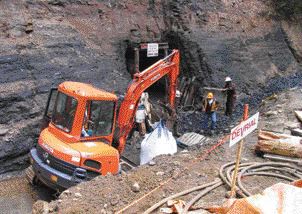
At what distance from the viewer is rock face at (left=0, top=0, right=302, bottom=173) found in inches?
410

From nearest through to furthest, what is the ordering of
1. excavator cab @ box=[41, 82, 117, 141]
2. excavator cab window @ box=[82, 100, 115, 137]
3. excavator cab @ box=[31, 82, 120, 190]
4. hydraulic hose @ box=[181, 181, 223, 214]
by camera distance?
hydraulic hose @ box=[181, 181, 223, 214] → excavator cab @ box=[31, 82, 120, 190] → excavator cab @ box=[41, 82, 117, 141] → excavator cab window @ box=[82, 100, 115, 137]

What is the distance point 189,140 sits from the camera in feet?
34.3

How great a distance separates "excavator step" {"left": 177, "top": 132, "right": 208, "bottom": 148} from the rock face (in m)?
2.89

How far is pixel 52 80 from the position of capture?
1117 centimetres

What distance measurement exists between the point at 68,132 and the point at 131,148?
124 inches

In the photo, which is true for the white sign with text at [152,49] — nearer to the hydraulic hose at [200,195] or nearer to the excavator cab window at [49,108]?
the excavator cab window at [49,108]

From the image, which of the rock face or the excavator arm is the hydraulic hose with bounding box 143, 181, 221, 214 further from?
the rock face

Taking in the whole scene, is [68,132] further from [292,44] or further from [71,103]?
[292,44]

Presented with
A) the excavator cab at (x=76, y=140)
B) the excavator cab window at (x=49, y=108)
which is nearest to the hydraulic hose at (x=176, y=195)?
the excavator cab at (x=76, y=140)

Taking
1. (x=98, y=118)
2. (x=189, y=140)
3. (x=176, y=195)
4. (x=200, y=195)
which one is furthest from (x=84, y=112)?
(x=189, y=140)

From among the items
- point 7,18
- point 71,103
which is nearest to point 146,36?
point 7,18

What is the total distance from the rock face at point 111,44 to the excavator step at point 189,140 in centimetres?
289

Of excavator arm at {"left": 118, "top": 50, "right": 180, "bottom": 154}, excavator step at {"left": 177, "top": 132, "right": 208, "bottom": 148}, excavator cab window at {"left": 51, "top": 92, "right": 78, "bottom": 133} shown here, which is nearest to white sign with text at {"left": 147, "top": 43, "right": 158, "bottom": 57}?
excavator arm at {"left": 118, "top": 50, "right": 180, "bottom": 154}

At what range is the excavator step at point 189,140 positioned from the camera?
10.2 m
